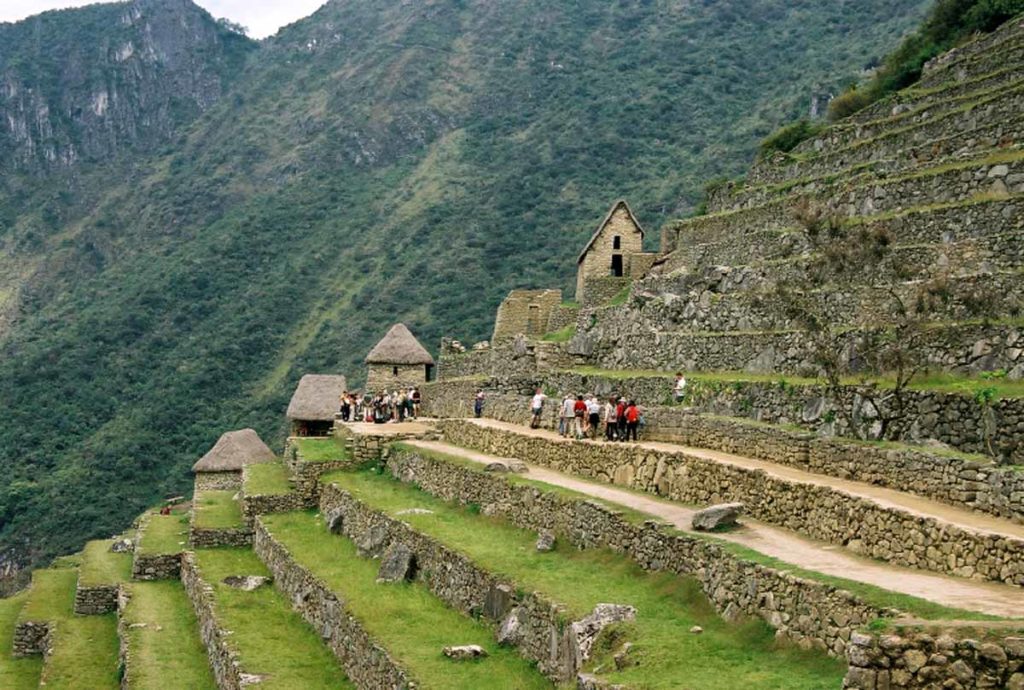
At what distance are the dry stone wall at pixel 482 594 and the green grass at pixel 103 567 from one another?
9520mm

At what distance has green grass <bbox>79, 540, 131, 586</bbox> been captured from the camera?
2752cm

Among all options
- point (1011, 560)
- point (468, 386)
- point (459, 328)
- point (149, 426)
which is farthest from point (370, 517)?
point (149, 426)

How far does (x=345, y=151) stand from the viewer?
4035 inches

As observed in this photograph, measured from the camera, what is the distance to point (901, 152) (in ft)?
84.0

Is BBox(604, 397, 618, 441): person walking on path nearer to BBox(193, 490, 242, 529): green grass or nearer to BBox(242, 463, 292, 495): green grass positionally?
BBox(242, 463, 292, 495): green grass

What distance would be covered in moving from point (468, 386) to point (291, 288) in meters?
50.5

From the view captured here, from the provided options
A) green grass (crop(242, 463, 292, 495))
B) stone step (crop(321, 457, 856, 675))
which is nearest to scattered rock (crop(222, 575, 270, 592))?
stone step (crop(321, 457, 856, 675))

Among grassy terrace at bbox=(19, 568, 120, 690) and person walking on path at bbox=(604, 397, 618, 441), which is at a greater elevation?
person walking on path at bbox=(604, 397, 618, 441)

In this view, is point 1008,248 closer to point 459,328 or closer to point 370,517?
point 370,517

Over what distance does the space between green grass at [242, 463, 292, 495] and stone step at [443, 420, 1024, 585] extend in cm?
941

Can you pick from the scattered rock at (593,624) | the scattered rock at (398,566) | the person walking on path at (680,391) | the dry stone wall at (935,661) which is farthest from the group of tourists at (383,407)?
the dry stone wall at (935,661)

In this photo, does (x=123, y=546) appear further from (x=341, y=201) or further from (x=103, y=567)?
(x=341, y=201)

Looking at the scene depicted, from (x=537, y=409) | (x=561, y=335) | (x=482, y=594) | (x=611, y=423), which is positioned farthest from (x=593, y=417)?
(x=561, y=335)

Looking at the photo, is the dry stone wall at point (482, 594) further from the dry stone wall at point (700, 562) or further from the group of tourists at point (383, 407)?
the group of tourists at point (383, 407)
